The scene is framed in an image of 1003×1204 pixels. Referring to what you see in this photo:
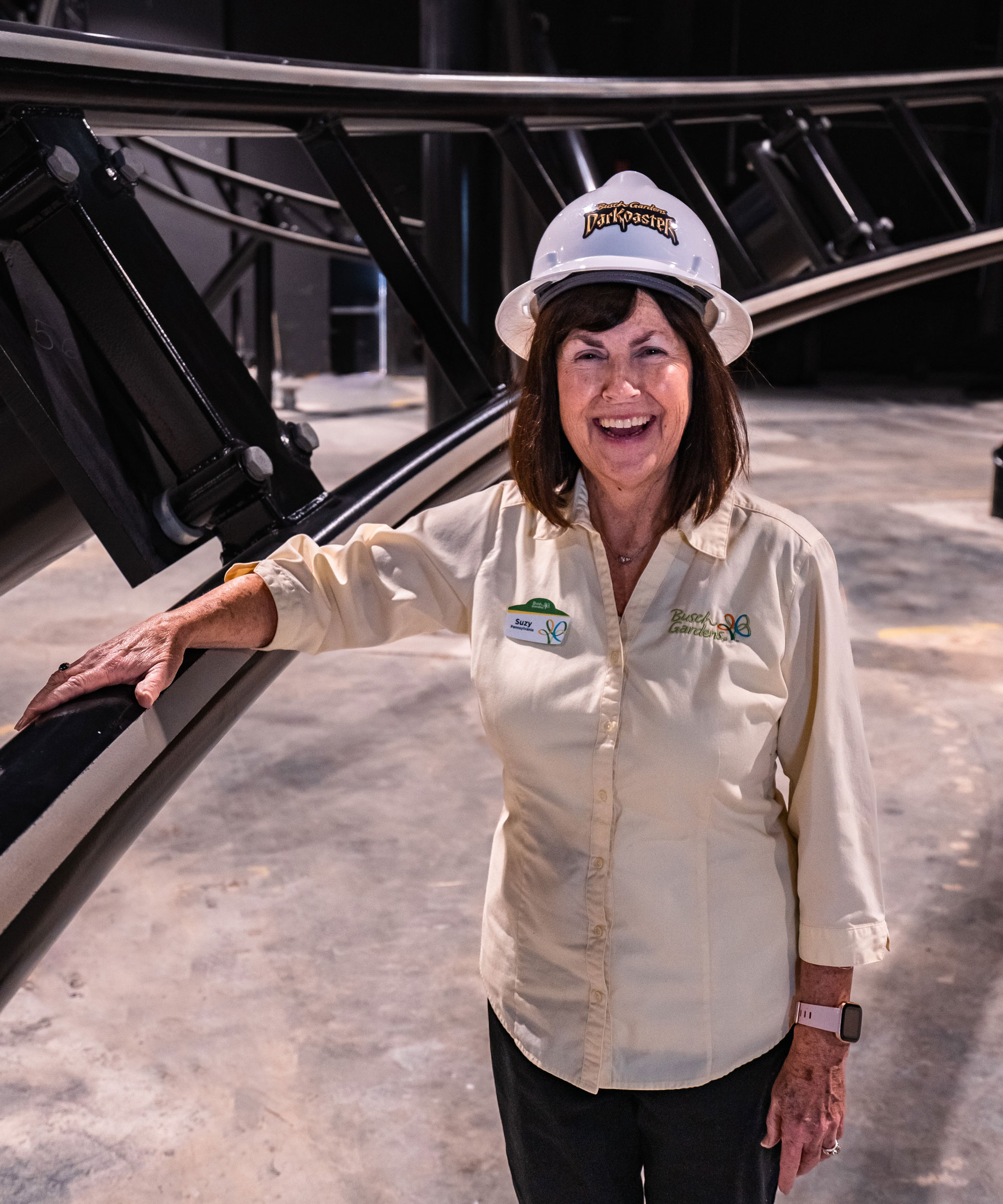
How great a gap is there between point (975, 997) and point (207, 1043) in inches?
67.5

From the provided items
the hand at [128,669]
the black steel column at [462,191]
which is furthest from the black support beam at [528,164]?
the black steel column at [462,191]

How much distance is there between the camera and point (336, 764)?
3.86 m

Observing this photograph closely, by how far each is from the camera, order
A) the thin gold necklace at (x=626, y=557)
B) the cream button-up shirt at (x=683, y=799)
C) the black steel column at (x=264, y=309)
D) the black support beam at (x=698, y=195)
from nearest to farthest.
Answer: the cream button-up shirt at (x=683, y=799)
the thin gold necklace at (x=626, y=557)
the black support beam at (x=698, y=195)
the black steel column at (x=264, y=309)

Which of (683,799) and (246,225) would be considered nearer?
(683,799)

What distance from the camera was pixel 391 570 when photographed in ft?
5.11

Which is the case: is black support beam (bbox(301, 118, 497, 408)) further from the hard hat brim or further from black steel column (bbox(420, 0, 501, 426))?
black steel column (bbox(420, 0, 501, 426))

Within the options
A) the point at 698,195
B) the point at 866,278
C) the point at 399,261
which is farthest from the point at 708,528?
the point at 866,278

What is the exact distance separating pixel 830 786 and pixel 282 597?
0.70 m

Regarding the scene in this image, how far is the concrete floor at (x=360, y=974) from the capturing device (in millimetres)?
2219

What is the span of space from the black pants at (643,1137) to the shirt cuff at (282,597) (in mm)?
567

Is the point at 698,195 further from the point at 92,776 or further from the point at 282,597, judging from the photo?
the point at 92,776

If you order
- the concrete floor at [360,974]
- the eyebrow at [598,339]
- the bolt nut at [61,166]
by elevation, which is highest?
the bolt nut at [61,166]

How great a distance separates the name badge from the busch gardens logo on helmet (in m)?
0.44

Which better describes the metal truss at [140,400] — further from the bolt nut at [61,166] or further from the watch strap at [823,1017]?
the watch strap at [823,1017]
